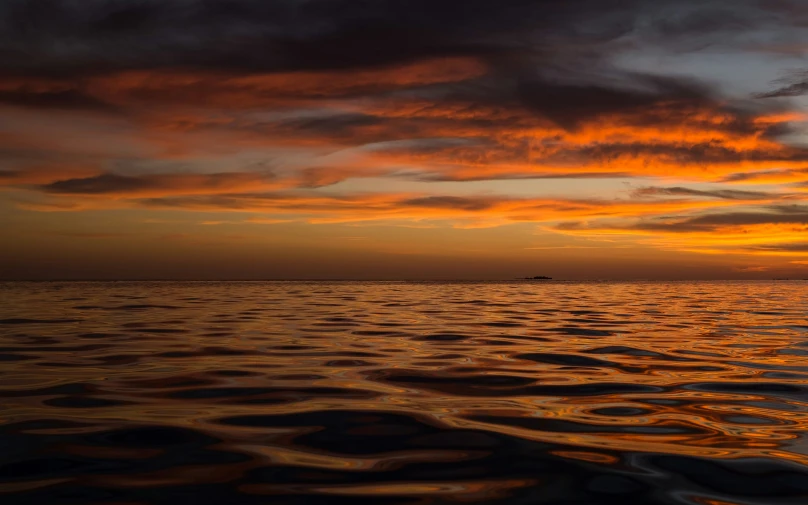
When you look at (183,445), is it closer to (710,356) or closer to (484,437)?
(484,437)

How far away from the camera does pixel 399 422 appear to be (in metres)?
6.31

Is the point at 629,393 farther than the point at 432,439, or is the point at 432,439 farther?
the point at 629,393

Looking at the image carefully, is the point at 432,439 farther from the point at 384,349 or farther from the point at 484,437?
the point at 384,349

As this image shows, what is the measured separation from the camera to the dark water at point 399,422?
4.47m

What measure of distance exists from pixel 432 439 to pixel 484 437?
45 cm

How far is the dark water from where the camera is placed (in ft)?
14.7

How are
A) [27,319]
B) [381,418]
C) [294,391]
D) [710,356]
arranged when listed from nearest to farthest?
[381,418], [294,391], [710,356], [27,319]

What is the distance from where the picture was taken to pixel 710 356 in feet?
37.6

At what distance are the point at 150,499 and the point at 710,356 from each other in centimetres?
998

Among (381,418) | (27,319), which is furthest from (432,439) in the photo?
(27,319)

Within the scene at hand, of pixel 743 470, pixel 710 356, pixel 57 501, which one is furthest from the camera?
pixel 710 356

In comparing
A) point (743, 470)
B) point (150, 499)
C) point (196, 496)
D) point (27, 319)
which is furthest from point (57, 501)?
point (27, 319)

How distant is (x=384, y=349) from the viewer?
12.2m

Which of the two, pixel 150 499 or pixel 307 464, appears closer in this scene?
pixel 150 499
